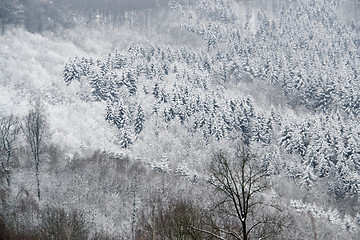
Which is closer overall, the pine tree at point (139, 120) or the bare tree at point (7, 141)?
the bare tree at point (7, 141)

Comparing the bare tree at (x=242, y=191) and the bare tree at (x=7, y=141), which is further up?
the bare tree at (x=7, y=141)

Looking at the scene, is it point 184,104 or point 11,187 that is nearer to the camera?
point 11,187

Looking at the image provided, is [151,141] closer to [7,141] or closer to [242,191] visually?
[7,141]

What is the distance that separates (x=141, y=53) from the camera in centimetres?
19988

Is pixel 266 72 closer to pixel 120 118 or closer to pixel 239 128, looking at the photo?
pixel 239 128

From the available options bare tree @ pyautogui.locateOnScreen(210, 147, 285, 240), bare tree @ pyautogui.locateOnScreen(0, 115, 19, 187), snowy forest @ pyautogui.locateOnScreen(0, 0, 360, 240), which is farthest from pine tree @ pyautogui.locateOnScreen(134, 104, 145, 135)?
bare tree @ pyautogui.locateOnScreen(210, 147, 285, 240)

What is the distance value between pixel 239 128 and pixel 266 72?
71.8m

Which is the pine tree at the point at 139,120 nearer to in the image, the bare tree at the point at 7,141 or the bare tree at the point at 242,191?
the bare tree at the point at 7,141

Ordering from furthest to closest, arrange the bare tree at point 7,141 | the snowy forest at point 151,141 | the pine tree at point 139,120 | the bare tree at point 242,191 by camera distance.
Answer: the pine tree at point 139,120, the snowy forest at point 151,141, the bare tree at point 7,141, the bare tree at point 242,191

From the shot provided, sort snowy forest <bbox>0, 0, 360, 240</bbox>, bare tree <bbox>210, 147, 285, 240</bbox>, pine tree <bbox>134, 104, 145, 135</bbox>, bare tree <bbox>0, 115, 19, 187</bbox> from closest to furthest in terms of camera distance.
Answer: bare tree <bbox>210, 147, 285, 240</bbox>, bare tree <bbox>0, 115, 19, 187</bbox>, snowy forest <bbox>0, 0, 360, 240</bbox>, pine tree <bbox>134, 104, 145, 135</bbox>

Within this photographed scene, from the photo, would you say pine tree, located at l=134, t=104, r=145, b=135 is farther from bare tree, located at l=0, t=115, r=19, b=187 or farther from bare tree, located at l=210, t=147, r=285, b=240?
bare tree, located at l=210, t=147, r=285, b=240

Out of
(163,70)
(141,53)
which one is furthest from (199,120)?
(141,53)

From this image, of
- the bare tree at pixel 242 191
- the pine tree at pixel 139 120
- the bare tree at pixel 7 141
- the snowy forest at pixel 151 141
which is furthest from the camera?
the pine tree at pixel 139 120

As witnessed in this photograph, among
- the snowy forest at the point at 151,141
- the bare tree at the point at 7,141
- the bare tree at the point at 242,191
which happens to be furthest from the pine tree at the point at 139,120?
the bare tree at the point at 242,191
